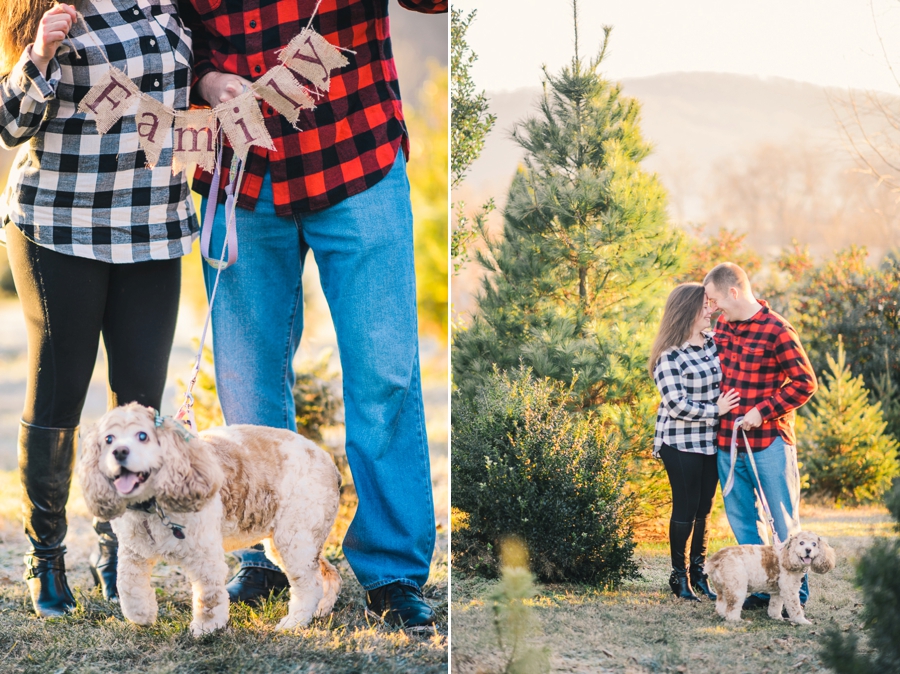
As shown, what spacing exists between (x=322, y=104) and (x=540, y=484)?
1.43 metres

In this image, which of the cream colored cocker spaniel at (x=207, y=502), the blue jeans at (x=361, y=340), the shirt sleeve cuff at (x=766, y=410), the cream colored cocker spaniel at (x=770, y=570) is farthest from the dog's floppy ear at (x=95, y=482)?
the shirt sleeve cuff at (x=766, y=410)

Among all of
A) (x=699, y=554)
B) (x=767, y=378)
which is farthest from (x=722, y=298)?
(x=699, y=554)

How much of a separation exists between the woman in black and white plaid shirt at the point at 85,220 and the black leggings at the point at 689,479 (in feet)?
5.86

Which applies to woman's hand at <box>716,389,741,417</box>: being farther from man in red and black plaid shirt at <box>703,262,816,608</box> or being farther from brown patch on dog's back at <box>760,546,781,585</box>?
brown patch on dog's back at <box>760,546,781,585</box>

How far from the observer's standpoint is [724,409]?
2691 millimetres

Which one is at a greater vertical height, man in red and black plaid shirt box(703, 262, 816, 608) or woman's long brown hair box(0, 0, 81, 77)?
woman's long brown hair box(0, 0, 81, 77)

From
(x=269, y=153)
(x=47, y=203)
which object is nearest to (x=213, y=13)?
(x=269, y=153)

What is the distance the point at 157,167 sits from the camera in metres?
2.40

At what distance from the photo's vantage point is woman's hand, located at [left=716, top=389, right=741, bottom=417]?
269 cm

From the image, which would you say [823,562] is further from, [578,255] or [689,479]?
[578,255]

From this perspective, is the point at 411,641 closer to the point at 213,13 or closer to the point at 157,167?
the point at 157,167

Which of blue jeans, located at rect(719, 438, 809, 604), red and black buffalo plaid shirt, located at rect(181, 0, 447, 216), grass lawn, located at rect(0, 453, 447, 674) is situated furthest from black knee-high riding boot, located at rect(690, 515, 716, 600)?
red and black buffalo plaid shirt, located at rect(181, 0, 447, 216)

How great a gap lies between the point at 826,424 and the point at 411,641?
2890mm

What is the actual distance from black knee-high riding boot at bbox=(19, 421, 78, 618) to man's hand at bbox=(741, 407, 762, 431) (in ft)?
7.44
